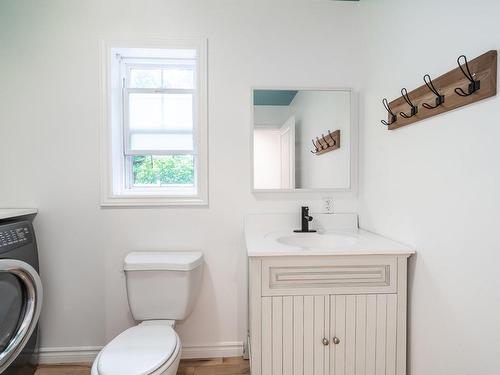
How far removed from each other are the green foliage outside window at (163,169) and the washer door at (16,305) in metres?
0.81

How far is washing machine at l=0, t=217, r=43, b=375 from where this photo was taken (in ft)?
4.37

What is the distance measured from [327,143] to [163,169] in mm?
1152

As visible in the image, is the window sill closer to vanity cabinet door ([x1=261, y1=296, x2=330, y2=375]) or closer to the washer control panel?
the washer control panel

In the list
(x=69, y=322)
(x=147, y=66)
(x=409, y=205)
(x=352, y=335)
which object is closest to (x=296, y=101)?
(x=409, y=205)

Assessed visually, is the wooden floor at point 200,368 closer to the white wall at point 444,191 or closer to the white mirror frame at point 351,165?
the white wall at point 444,191

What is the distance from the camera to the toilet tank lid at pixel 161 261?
1.52m

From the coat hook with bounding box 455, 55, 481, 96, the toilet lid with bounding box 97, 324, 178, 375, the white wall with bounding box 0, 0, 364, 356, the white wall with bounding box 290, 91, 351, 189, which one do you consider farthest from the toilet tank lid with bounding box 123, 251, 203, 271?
the coat hook with bounding box 455, 55, 481, 96

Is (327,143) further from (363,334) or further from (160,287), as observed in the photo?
(160,287)

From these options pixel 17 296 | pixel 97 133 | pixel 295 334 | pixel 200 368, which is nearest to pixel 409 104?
pixel 295 334

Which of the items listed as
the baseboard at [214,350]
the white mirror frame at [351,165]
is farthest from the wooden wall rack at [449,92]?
the baseboard at [214,350]

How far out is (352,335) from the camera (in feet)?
4.16

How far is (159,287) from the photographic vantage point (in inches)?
60.6

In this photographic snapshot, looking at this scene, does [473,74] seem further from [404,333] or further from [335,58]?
[404,333]

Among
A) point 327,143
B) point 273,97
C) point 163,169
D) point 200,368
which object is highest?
point 273,97
